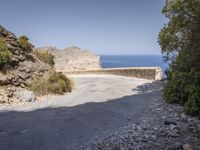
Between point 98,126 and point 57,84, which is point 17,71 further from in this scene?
point 98,126

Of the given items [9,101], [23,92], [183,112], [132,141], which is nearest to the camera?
A: [132,141]

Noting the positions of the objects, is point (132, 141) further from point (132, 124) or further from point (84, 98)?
point (84, 98)

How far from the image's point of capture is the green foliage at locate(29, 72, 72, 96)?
36.9ft

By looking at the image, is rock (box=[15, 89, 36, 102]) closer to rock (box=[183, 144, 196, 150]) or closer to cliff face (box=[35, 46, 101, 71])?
rock (box=[183, 144, 196, 150])

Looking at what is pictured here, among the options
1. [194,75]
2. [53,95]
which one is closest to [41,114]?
[53,95]

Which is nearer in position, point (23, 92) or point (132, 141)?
point (132, 141)

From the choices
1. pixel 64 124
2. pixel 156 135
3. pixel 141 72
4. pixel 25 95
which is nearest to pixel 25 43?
pixel 25 95

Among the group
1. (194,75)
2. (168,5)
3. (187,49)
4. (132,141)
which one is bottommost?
(132,141)

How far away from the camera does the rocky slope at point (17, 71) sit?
33.2 feet

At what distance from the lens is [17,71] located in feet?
38.2

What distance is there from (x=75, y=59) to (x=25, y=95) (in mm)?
29079

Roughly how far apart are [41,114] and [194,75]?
19.0 ft

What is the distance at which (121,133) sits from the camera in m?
6.03

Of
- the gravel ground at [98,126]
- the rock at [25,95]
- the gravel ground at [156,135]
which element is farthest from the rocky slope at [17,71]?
the gravel ground at [156,135]
